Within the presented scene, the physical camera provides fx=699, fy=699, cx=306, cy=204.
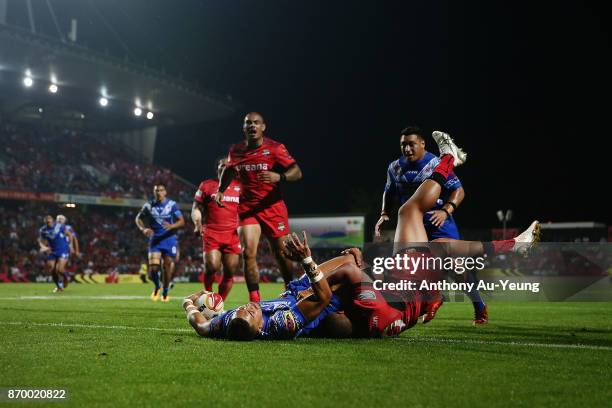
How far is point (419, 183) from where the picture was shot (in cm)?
866

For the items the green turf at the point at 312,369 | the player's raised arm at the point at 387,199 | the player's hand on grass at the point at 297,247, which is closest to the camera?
the green turf at the point at 312,369

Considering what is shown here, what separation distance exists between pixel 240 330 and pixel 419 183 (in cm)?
341

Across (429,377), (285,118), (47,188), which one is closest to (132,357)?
(429,377)

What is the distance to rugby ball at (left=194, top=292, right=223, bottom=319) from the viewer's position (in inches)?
273

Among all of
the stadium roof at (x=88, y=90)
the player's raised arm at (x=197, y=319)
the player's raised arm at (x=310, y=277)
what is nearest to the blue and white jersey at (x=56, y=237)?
the player's raised arm at (x=197, y=319)

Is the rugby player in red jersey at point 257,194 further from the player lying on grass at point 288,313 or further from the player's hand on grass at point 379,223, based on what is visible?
the player lying on grass at point 288,313

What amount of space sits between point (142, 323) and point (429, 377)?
5.16 meters

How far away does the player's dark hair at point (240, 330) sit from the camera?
6.16 meters

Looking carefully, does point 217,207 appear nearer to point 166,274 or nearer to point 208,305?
point 166,274

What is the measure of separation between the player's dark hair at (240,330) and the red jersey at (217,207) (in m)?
6.15

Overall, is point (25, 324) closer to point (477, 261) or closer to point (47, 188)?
point (477, 261)

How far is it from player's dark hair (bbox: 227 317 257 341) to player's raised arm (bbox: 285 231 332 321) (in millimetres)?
491

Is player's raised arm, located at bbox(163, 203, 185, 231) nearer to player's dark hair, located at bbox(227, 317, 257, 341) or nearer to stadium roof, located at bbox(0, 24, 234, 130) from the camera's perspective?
player's dark hair, located at bbox(227, 317, 257, 341)

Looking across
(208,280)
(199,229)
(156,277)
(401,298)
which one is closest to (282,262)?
(208,280)
